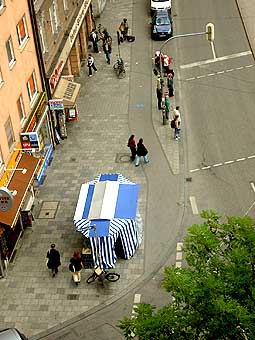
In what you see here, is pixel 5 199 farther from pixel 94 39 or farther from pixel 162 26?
pixel 162 26

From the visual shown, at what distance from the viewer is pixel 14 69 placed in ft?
107

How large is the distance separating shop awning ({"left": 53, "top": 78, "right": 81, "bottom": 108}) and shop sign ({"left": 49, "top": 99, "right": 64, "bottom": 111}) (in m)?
1.28

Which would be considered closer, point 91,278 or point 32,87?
point 91,278

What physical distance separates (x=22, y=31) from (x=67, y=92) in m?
7.39

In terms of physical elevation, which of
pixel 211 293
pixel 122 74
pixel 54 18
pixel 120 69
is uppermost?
pixel 211 293

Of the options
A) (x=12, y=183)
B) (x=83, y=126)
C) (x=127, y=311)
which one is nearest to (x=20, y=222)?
(x=12, y=183)

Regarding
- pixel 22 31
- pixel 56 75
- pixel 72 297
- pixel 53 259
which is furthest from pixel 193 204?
pixel 22 31

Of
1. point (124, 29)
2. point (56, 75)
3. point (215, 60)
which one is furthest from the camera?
point (124, 29)

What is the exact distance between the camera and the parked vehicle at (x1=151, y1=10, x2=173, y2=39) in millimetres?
52531

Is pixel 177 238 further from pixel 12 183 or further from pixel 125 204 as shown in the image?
pixel 12 183

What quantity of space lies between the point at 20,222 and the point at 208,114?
15.8 m

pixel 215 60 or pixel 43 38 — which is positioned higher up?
pixel 43 38

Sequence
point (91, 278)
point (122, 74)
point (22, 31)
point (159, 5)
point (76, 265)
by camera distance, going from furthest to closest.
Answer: point (159, 5) → point (122, 74) → point (22, 31) → point (91, 278) → point (76, 265)

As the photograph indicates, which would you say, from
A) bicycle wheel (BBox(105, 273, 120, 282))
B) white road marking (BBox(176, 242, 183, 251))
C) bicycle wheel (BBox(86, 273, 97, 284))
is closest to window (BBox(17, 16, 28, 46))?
bicycle wheel (BBox(86, 273, 97, 284))
